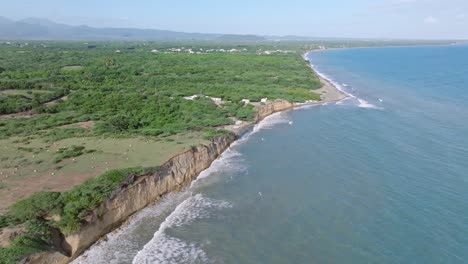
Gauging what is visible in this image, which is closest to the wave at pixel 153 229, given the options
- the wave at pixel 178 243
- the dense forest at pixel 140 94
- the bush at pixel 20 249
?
the wave at pixel 178 243

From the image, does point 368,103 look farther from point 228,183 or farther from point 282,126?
point 228,183

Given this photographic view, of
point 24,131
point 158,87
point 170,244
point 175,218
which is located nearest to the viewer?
point 170,244

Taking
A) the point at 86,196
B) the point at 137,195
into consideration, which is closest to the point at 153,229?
the point at 137,195

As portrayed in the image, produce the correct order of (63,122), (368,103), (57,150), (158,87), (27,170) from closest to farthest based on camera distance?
(27,170) → (57,150) → (63,122) → (368,103) → (158,87)

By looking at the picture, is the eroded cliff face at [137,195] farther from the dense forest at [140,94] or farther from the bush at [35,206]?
the dense forest at [140,94]

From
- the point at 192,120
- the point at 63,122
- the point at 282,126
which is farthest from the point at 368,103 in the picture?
the point at 63,122
